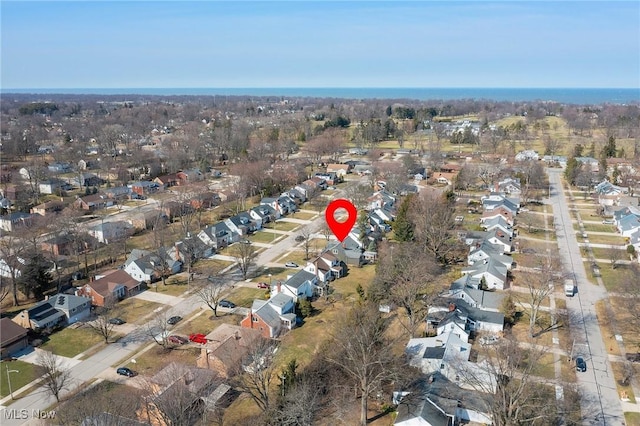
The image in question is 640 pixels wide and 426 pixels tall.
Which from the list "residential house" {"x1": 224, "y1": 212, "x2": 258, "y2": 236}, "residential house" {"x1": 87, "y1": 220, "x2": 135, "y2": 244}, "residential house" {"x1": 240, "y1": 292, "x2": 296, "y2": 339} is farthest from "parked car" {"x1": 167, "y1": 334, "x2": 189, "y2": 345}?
"residential house" {"x1": 87, "y1": 220, "x2": 135, "y2": 244}

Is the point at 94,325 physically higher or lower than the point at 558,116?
lower

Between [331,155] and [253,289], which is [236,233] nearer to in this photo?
[253,289]

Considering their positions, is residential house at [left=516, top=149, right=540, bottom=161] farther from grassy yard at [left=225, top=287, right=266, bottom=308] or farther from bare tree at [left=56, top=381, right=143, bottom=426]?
bare tree at [left=56, top=381, right=143, bottom=426]

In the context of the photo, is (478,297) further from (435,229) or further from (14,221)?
(14,221)

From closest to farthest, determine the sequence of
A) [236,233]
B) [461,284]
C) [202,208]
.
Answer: [461,284] < [236,233] < [202,208]

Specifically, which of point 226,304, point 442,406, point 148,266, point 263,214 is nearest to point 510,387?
point 442,406

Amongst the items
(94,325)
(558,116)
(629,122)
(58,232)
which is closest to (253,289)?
(94,325)
